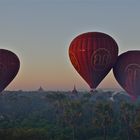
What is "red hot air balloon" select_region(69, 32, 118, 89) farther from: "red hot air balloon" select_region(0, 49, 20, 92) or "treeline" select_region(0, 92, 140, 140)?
"treeline" select_region(0, 92, 140, 140)

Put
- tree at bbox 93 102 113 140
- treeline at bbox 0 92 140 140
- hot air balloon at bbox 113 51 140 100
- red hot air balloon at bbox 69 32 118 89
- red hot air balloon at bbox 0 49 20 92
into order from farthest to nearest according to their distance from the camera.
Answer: tree at bbox 93 102 113 140 < treeline at bbox 0 92 140 140 < red hot air balloon at bbox 0 49 20 92 < hot air balloon at bbox 113 51 140 100 < red hot air balloon at bbox 69 32 118 89

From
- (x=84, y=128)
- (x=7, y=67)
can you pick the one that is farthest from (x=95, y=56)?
(x=84, y=128)

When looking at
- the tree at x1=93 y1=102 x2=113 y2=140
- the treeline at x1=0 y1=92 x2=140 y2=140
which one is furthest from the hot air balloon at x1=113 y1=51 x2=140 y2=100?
the tree at x1=93 y1=102 x2=113 y2=140

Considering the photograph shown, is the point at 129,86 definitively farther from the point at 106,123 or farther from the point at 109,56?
the point at 106,123

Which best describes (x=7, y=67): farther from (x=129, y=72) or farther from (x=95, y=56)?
(x=129, y=72)

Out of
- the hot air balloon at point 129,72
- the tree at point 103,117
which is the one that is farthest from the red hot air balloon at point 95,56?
the tree at point 103,117

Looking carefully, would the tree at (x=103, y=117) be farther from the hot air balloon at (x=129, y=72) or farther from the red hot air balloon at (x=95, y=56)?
the red hot air balloon at (x=95, y=56)
